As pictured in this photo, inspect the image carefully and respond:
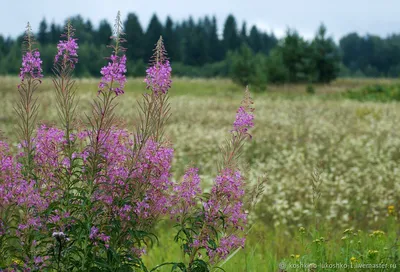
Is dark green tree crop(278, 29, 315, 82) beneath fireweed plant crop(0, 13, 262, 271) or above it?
above

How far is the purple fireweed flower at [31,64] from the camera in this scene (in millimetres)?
2568

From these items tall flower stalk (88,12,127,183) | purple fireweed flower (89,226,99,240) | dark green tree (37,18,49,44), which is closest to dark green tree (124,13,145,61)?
dark green tree (37,18,49,44)

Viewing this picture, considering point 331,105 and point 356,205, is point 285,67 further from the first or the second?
point 356,205

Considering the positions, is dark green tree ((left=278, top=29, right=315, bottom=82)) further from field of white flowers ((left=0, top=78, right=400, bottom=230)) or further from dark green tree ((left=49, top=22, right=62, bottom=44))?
dark green tree ((left=49, top=22, right=62, bottom=44))

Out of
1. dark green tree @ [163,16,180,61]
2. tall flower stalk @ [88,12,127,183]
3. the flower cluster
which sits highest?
dark green tree @ [163,16,180,61]

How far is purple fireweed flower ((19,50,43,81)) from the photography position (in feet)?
8.43

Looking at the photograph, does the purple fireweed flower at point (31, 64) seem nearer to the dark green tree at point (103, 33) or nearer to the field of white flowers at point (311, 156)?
the field of white flowers at point (311, 156)

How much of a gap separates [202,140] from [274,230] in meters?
5.67

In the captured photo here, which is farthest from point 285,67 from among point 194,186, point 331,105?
point 194,186

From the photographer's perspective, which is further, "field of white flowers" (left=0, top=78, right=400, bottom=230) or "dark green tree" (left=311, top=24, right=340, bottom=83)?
"dark green tree" (left=311, top=24, right=340, bottom=83)

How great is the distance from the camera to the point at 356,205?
24.0 ft

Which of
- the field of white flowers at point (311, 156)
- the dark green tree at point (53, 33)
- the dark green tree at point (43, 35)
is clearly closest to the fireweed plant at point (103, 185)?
the field of white flowers at point (311, 156)

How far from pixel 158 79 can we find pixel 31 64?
0.68 meters

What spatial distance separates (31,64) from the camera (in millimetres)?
2600
